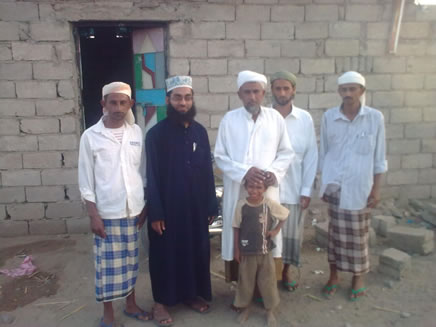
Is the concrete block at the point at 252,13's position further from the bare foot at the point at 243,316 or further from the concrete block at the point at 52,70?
the bare foot at the point at 243,316

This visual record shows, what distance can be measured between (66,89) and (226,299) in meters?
3.33

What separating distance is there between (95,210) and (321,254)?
2.79m

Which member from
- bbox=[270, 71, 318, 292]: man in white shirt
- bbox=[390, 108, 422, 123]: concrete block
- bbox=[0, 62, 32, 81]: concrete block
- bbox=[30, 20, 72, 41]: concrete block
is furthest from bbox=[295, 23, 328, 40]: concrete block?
bbox=[0, 62, 32, 81]: concrete block

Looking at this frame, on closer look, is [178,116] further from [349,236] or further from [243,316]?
[349,236]

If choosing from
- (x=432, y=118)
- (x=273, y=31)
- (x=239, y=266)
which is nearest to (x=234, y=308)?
(x=239, y=266)

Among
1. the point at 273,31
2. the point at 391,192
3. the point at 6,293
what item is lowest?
the point at 6,293

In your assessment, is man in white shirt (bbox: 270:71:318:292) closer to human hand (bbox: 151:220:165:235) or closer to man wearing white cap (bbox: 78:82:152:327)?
human hand (bbox: 151:220:165:235)

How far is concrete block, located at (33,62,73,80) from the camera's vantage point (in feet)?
16.4

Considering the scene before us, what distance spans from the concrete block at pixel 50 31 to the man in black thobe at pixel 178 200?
8.58 ft

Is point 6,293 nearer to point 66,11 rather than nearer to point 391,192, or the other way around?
point 66,11

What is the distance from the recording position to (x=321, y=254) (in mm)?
4590

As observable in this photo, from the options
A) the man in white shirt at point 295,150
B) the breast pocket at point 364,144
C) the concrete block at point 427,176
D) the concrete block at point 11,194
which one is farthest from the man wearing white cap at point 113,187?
the concrete block at point 427,176

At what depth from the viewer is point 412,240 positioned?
4.58 metres

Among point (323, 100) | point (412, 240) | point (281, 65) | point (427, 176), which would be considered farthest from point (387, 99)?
point (412, 240)
